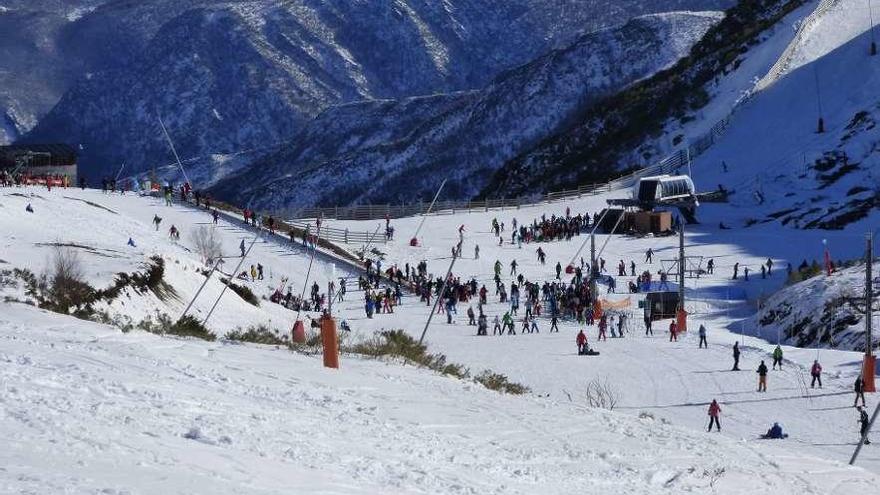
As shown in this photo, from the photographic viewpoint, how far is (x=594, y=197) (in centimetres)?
7362

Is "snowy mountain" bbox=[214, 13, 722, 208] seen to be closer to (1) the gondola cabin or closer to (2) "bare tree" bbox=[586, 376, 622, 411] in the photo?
(1) the gondola cabin

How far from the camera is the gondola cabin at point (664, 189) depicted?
66312 mm

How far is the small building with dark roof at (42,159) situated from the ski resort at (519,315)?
0.92 feet

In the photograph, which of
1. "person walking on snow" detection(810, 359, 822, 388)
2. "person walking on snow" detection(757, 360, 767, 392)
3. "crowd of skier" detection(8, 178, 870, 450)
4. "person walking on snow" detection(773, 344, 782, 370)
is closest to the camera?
"person walking on snow" detection(757, 360, 767, 392)

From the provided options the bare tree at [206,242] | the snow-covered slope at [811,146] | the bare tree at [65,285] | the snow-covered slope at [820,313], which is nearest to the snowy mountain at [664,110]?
the snow-covered slope at [811,146]

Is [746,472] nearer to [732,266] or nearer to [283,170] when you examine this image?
[732,266]

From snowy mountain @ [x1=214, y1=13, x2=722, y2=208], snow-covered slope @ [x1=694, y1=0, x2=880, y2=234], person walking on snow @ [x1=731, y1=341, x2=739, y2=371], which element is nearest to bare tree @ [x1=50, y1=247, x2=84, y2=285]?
person walking on snow @ [x1=731, y1=341, x2=739, y2=371]

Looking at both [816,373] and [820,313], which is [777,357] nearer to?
[816,373]

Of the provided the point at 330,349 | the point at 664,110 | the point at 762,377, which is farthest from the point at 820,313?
the point at 664,110

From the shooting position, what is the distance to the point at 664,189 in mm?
66562

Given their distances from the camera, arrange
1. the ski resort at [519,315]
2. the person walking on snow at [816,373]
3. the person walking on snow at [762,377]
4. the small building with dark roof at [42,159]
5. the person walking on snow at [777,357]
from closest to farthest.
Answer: the ski resort at [519,315] < the person walking on snow at [762,377] < the person walking on snow at [816,373] < the person walking on snow at [777,357] < the small building with dark roof at [42,159]

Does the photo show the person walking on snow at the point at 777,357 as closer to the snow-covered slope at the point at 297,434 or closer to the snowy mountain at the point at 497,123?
the snow-covered slope at the point at 297,434

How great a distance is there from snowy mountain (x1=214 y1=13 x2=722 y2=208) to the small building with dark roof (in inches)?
2163

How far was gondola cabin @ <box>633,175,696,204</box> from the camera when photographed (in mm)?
66312
